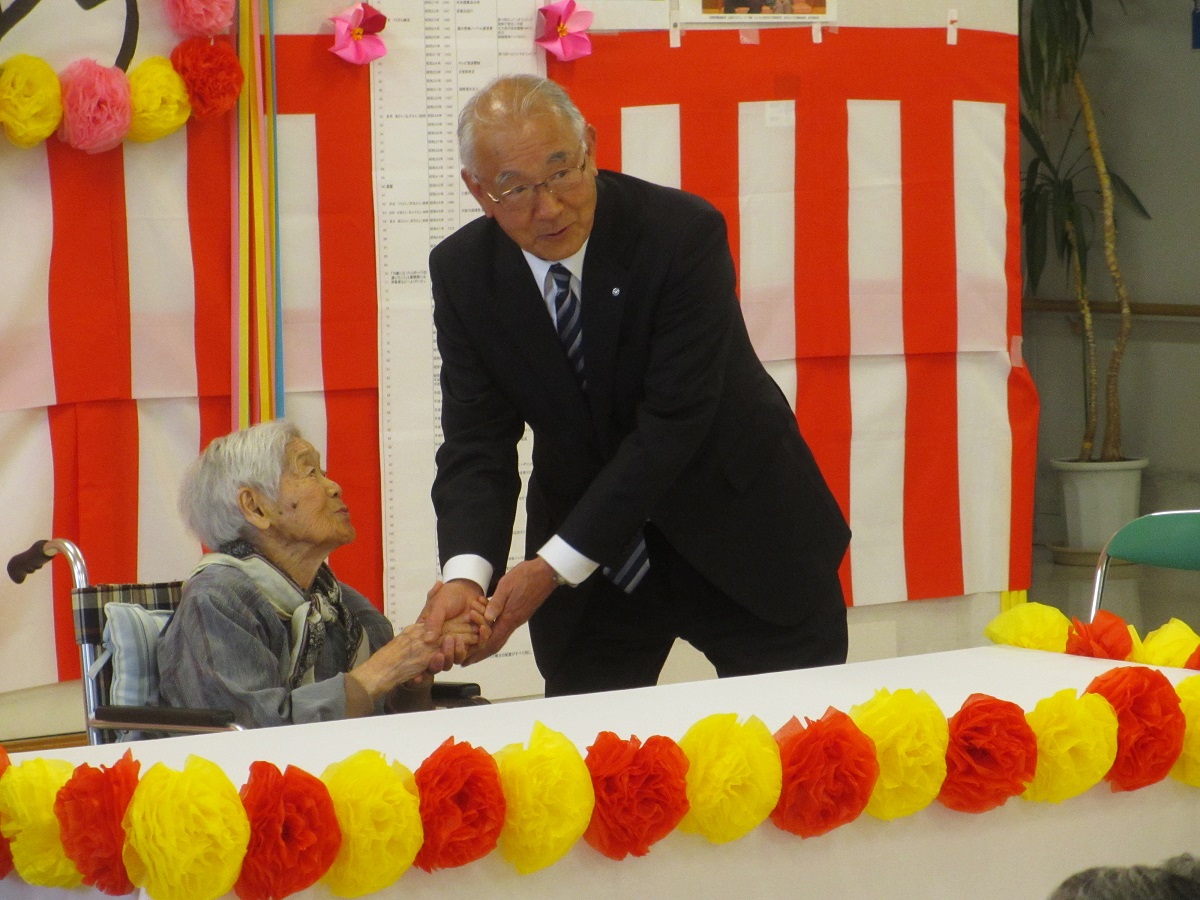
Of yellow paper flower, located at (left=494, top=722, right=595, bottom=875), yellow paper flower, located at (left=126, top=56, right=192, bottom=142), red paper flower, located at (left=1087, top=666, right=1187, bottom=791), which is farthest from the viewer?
yellow paper flower, located at (left=126, top=56, right=192, bottom=142)

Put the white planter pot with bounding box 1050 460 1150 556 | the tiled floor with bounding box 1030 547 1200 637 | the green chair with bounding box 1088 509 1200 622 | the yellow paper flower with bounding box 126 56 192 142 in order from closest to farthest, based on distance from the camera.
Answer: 1. the green chair with bounding box 1088 509 1200 622
2. the yellow paper flower with bounding box 126 56 192 142
3. the tiled floor with bounding box 1030 547 1200 637
4. the white planter pot with bounding box 1050 460 1150 556

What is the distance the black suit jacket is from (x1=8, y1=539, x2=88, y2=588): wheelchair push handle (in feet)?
2.04

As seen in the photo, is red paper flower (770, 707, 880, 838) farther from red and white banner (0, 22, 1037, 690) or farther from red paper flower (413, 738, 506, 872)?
red and white banner (0, 22, 1037, 690)

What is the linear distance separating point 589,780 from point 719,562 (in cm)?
98

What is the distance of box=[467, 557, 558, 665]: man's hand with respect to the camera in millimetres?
2008

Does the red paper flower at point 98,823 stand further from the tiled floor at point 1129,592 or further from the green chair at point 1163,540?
the tiled floor at point 1129,592

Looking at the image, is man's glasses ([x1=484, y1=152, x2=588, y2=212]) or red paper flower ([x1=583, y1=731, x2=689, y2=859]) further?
man's glasses ([x1=484, y1=152, x2=588, y2=212])

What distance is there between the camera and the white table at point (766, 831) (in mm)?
1181

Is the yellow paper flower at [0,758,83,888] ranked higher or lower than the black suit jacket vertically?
lower

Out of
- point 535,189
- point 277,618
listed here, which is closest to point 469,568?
point 277,618

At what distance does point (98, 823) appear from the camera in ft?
3.44

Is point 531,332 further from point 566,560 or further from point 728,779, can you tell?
point 728,779

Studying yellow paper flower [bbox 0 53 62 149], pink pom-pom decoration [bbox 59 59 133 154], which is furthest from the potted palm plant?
yellow paper flower [bbox 0 53 62 149]

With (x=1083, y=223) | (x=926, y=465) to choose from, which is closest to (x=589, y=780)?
(x=926, y=465)
